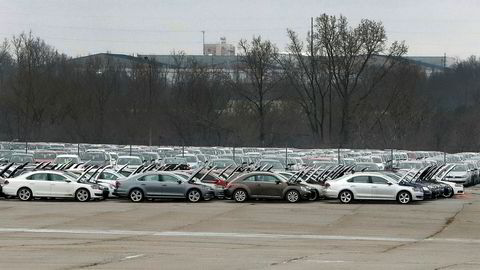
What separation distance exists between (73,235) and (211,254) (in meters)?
6.10

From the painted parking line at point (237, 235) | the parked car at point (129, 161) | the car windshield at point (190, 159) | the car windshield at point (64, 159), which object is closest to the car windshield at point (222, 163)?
the car windshield at point (190, 159)

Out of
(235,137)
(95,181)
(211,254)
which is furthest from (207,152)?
(211,254)

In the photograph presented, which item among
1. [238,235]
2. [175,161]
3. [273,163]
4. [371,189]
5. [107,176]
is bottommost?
[238,235]

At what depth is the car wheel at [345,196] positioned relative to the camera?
115 ft

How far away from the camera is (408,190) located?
34.7 metres

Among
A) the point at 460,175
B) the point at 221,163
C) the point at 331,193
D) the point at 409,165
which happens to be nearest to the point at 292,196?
the point at 331,193

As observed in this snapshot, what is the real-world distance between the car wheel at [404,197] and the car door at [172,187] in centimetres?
927

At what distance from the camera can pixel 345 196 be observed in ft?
115

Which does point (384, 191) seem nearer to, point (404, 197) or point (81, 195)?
point (404, 197)

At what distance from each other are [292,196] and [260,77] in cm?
6014

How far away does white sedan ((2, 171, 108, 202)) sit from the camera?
34.8 metres

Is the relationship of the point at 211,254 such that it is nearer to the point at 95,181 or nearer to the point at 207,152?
the point at 95,181

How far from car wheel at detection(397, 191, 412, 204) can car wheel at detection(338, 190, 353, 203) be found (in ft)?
6.70

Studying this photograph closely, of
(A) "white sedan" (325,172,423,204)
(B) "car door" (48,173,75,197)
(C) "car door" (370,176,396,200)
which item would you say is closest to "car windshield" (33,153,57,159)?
(B) "car door" (48,173,75,197)
